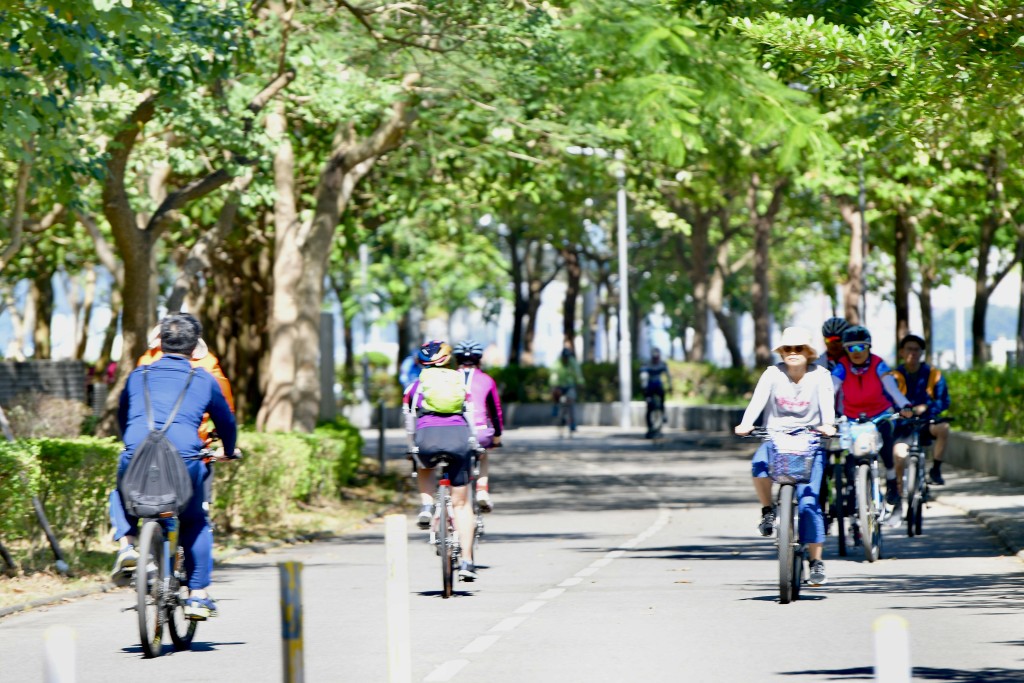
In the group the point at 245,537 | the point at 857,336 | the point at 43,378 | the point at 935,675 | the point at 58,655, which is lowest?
the point at 935,675

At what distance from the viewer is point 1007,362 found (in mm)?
34594

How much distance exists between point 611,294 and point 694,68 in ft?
190

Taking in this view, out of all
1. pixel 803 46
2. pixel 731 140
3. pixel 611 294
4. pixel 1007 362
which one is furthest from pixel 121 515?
pixel 611 294

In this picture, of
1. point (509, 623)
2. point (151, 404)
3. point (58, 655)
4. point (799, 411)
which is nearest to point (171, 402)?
point (151, 404)

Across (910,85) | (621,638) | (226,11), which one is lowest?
(621,638)

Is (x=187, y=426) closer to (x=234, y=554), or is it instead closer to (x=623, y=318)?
(x=234, y=554)

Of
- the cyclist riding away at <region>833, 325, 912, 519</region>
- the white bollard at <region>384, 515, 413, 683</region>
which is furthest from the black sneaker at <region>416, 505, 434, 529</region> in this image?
the white bollard at <region>384, 515, 413, 683</region>

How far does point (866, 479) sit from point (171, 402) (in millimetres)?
6506

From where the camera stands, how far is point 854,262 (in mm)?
37594

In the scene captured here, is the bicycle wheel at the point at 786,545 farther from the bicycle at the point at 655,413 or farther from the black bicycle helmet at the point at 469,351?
the bicycle at the point at 655,413

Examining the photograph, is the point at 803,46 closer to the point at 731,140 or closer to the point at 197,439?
the point at 197,439

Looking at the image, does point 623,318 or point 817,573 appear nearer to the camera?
point 817,573

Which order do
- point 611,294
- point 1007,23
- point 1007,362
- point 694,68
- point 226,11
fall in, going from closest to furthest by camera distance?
point 1007,23
point 226,11
point 694,68
point 1007,362
point 611,294

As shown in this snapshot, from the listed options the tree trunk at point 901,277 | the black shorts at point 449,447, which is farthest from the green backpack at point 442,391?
the tree trunk at point 901,277
